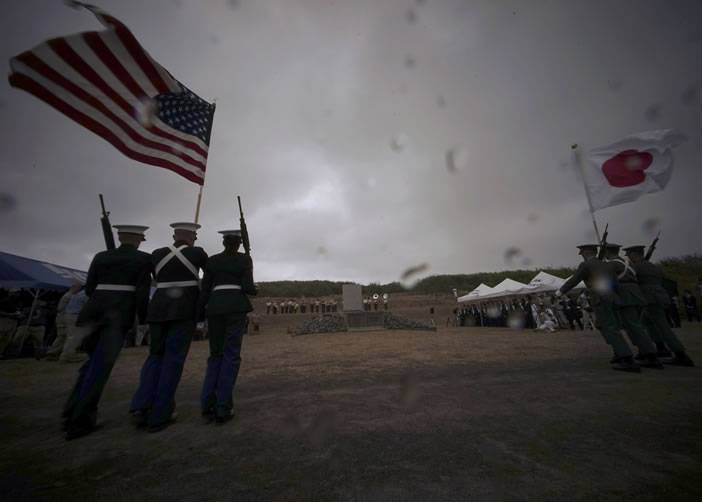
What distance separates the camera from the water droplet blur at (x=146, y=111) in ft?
13.8

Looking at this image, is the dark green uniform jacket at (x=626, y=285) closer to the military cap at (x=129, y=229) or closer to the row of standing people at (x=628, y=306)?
the row of standing people at (x=628, y=306)

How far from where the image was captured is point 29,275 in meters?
10.0

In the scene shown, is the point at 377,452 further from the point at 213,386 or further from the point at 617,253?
the point at 617,253

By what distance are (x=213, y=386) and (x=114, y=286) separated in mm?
1516

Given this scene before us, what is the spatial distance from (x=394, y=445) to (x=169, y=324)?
2.56m

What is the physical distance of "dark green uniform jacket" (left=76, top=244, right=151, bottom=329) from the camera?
3.08m

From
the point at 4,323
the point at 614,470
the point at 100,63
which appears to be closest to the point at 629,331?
the point at 614,470

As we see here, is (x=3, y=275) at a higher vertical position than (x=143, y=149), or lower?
lower

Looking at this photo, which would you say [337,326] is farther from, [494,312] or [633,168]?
[633,168]

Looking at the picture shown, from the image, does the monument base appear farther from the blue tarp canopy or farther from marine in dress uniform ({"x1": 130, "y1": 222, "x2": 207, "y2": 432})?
marine in dress uniform ({"x1": 130, "y1": 222, "x2": 207, "y2": 432})

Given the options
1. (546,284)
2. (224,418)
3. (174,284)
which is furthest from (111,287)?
(546,284)

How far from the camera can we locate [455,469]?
182cm

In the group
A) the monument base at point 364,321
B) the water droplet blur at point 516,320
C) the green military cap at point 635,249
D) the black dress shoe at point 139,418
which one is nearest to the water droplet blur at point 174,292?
the black dress shoe at point 139,418

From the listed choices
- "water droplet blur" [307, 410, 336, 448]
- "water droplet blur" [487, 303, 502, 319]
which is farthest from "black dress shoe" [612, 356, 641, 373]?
"water droplet blur" [487, 303, 502, 319]
